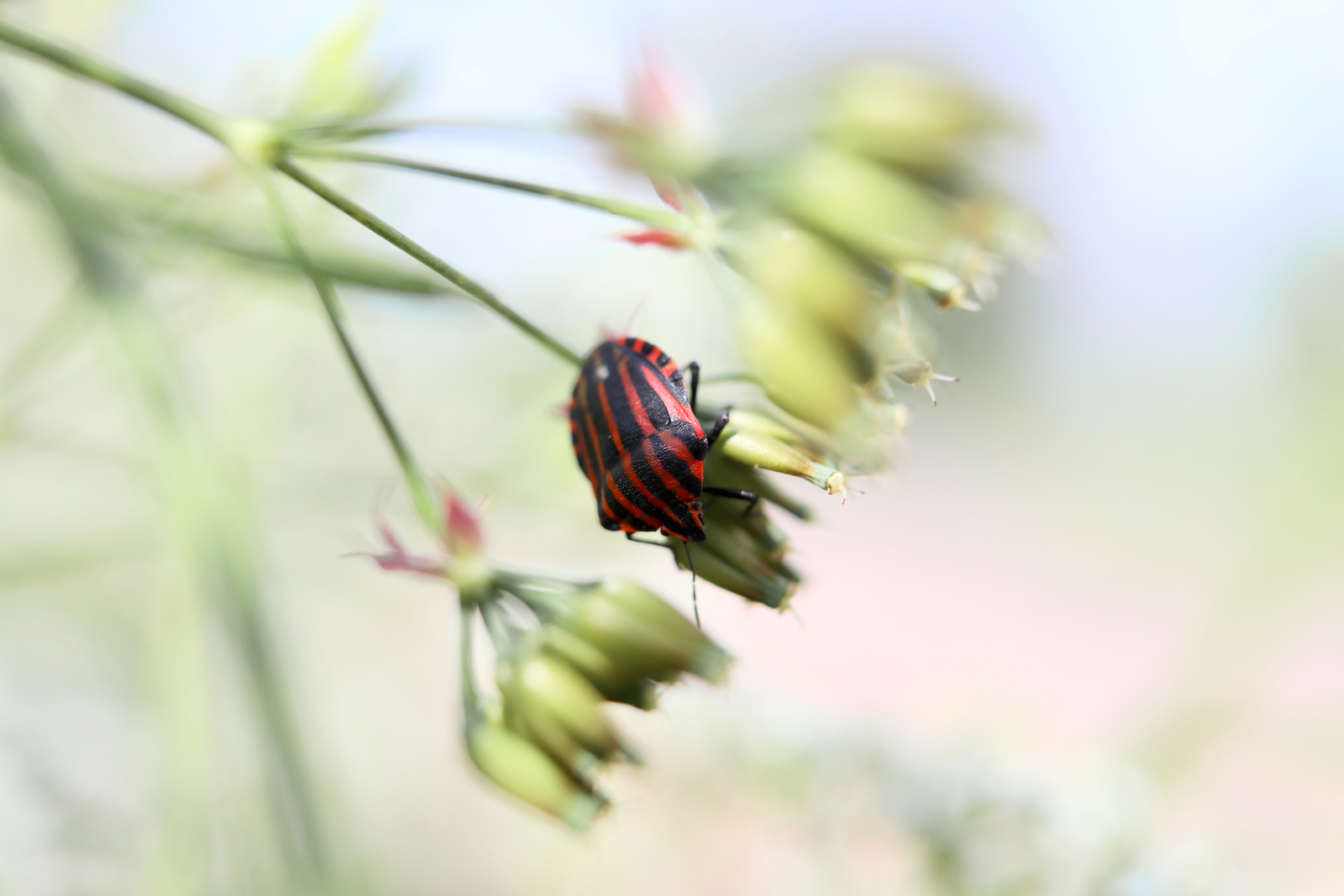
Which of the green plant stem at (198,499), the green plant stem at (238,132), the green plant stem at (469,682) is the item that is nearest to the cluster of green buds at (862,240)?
the green plant stem at (238,132)

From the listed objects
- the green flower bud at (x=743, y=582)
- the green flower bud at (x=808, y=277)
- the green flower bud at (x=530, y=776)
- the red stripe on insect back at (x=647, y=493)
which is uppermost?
the green flower bud at (x=808, y=277)

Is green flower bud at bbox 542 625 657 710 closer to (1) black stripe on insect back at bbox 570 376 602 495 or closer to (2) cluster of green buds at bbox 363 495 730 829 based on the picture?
(2) cluster of green buds at bbox 363 495 730 829

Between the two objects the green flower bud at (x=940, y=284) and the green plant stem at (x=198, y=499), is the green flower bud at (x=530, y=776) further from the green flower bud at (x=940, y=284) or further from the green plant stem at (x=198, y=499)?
the green flower bud at (x=940, y=284)

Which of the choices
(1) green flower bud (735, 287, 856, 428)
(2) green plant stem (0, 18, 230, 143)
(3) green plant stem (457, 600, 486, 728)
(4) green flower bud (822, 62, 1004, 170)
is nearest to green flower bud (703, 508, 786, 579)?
(1) green flower bud (735, 287, 856, 428)

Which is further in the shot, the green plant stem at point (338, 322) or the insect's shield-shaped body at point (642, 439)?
the insect's shield-shaped body at point (642, 439)

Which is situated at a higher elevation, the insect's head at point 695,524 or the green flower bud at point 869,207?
the green flower bud at point 869,207

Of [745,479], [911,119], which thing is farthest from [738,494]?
[911,119]

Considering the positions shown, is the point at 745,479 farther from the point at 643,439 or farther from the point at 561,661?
the point at 561,661
